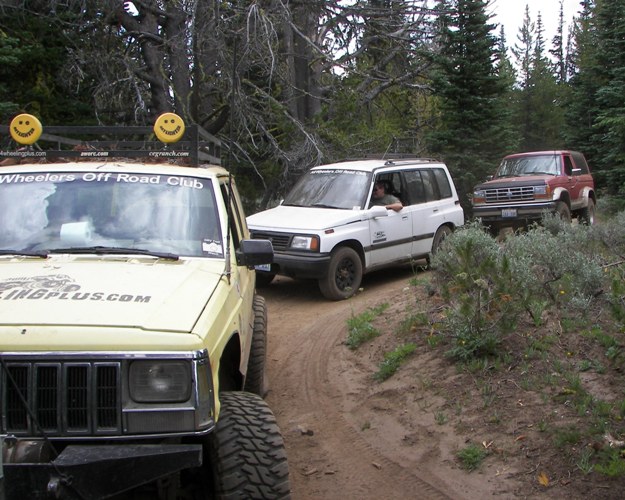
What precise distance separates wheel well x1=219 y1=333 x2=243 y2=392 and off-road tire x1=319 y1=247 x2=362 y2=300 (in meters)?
5.12

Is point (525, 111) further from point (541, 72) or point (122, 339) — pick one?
point (122, 339)

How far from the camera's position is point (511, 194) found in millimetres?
15398

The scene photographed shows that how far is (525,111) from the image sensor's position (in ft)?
131

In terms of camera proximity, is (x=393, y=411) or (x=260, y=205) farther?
(x=260, y=205)

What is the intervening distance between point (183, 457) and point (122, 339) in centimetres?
55

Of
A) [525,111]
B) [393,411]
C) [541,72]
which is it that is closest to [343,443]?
[393,411]

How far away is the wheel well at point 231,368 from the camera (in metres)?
4.13

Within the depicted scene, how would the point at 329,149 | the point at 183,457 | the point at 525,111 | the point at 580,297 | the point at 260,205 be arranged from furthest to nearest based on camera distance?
the point at 525,111 → the point at 260,205 → the point at 329,149 → the point at 580,297 → the point at 183,457

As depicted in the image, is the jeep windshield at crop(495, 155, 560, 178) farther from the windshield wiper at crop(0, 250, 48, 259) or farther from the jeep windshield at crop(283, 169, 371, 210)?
the windshield wiper at crop(0, 250, 48, 259)

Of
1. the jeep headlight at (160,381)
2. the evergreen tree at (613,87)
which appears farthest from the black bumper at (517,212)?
the jeep headlight at (160,381)

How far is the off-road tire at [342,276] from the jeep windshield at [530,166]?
807 cm

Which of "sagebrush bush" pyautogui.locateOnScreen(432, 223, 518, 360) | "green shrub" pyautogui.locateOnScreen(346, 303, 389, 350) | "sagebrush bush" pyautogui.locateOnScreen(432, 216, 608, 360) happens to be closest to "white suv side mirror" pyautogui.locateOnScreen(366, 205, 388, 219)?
"green shrub" pyautogui.locateOnScreen(346, 303, 389, 350)

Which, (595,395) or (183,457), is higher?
(183,457)

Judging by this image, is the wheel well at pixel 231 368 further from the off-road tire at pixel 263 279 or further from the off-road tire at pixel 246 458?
the off-road tire at pixel 263 279
